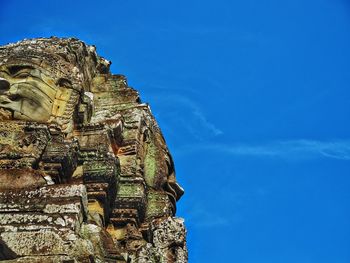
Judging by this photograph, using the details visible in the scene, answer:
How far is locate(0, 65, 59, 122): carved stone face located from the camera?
57.4ft

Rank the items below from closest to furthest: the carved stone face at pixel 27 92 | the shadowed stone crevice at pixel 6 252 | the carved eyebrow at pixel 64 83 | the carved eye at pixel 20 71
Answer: the shadowed stone crevice at pixel 6 252 → the carved stone face at pixel 27 92 → the carved eye at pixel 20 71 → the carved eyebrow at pixel 64 83

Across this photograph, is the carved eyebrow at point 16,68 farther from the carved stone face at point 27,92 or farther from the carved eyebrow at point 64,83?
the carved eyebrow at point 64,83

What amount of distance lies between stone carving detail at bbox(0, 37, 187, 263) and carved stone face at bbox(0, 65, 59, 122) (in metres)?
0.02

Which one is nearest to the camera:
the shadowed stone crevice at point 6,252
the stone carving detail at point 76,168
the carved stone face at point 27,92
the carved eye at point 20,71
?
the shadowed stone crevice at point 6,252

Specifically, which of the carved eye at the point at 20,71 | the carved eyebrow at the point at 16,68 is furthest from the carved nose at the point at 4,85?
the carved eyebrow at the point at 16,68

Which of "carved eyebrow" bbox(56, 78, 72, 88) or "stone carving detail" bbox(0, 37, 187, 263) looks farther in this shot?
"carved eyebrow" bbox(56, 78, 72, 88)

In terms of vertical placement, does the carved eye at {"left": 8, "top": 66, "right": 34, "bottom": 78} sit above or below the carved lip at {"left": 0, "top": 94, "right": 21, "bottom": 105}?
above

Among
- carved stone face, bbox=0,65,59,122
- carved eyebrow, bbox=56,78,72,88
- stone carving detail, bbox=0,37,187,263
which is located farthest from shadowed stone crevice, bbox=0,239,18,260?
carved eyebrow, bbox=56,78,72,88

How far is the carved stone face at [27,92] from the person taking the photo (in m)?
17.5

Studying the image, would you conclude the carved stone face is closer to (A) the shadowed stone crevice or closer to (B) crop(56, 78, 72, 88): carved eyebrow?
(B) crop(56, 78, 72, 88): carved eyebrow

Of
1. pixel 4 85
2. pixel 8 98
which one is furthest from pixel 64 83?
pixel 8 98

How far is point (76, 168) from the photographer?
54.5 feet

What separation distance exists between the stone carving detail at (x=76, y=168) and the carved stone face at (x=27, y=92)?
24 mm

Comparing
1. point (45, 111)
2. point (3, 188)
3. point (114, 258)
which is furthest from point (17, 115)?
point (114, 258)
